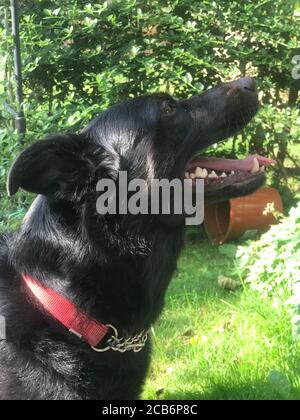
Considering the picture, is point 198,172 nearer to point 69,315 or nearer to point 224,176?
point 224,176

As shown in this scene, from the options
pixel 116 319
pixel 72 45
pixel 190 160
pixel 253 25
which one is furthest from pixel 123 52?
pixel 116 319

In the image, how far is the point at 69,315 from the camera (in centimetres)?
206

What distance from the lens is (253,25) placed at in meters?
4.91

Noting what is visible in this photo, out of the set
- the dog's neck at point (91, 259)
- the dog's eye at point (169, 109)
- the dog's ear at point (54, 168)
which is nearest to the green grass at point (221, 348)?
the dog's neck at point (91, 259)

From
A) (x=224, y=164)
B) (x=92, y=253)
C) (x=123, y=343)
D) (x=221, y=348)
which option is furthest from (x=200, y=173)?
(x=221, y=348)

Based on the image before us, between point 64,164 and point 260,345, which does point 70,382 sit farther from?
point 260,345

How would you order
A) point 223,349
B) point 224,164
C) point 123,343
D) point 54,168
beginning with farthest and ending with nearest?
point 223,349 < point 224,164 < point 123,343 < point 54,168

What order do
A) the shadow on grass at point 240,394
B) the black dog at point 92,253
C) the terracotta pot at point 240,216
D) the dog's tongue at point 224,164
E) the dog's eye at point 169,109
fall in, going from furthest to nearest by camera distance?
1. the terracotta pot at point 240,216
2. the shadow on grass at point 240,394
3. the dog's tongue at point 224,164
4. the dog's eye at point 169,109
5. the black dog at point 92,253

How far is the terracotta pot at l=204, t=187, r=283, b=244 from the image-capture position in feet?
15.4

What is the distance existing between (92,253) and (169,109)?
0.72 metres

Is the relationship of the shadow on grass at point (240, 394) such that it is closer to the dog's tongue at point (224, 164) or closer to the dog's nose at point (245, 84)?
the dog's tongue at point (224, 164)

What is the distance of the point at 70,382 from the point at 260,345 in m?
1.30

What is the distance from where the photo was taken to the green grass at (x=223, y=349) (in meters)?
2.74

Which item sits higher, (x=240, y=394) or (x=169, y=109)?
(x=169, y=109)
